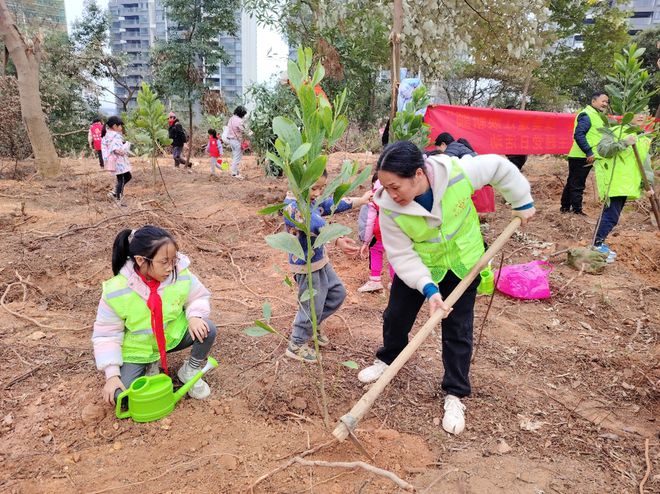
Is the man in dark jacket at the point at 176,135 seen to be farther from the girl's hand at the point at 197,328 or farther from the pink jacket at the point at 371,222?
the girl's hand at the point at 197,328

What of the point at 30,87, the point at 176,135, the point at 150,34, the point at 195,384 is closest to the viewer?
the point at 195,384

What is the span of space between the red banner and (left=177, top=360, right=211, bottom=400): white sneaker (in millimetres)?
4955

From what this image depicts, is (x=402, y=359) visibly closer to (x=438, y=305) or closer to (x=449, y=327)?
(x=438, y=305)

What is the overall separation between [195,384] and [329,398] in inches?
26.2

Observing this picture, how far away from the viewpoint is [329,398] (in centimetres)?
227

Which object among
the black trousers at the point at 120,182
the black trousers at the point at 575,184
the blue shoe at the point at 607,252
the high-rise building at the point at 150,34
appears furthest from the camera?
the high-rise building at the point at 150,34

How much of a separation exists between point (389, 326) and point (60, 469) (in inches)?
60.8

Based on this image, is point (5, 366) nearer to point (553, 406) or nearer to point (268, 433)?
point (268, 433)

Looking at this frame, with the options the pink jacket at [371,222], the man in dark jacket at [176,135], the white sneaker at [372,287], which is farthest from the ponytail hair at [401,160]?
the man in dark jacket at [176,135]

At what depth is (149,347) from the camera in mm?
2158

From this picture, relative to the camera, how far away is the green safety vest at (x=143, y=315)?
2035 millimetres

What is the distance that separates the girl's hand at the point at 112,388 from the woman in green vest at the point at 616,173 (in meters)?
4.03

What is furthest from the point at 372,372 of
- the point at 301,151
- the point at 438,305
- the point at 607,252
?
the point at 607,252

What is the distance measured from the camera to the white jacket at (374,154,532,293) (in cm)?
193
